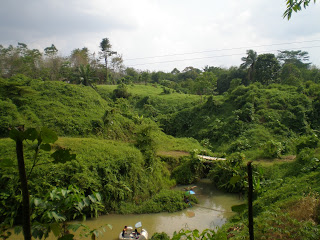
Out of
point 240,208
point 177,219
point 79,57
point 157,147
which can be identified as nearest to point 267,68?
point 157,147

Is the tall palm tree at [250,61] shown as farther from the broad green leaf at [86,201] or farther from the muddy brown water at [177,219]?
the broad green leaf at [86,201]

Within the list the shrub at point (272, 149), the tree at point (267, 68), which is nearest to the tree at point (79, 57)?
the tree at point (267, 68)

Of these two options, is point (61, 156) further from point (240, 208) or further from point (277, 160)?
point (277, 160)

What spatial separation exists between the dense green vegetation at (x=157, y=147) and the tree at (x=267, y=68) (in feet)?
0.34

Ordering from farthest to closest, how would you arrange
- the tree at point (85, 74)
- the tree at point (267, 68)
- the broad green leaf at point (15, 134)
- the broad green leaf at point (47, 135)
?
the tree at point (267, 68) < the tree at point (85, 74) < the broad green leaf at point (47, 135) < the broad green leaf at point (15, 134)

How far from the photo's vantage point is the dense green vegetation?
201 inches

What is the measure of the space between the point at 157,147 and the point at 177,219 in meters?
4.55

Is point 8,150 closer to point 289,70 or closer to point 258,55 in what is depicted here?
point 258,55

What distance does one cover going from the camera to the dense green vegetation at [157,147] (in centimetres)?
511

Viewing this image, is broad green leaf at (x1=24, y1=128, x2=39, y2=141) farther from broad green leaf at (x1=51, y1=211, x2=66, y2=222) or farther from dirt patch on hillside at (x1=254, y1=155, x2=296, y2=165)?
dirt patch on hillside at (x1=254, y1=155, x2=296, y2=165)

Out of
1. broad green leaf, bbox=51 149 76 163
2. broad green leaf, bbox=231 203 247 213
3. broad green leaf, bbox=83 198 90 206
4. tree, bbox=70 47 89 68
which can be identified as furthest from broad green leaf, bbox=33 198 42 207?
tree, bbox=70 47 89 68

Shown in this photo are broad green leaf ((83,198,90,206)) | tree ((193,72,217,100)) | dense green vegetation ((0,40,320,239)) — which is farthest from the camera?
tree ((193,72,217,100))

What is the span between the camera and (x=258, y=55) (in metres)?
26.7

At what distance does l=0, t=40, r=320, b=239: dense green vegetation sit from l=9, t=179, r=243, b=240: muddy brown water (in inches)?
15.0
